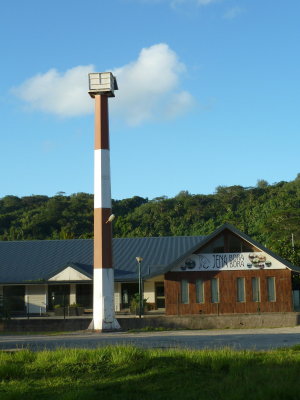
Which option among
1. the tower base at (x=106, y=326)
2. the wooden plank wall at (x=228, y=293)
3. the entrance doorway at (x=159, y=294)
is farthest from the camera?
the entrance doorway at (x=159, y=294)

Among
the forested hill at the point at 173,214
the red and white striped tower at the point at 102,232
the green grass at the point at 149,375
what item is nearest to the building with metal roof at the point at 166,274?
the red and white striped tower at the point at 102,232

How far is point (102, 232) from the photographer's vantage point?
25.9 m

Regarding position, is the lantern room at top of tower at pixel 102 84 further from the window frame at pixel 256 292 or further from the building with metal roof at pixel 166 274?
Result: the window frame at pixel 256 292

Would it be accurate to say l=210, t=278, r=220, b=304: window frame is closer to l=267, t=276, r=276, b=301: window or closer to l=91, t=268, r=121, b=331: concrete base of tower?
l=267, t=276, r=276, b=301: window

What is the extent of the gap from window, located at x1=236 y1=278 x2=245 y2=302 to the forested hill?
29.5 m

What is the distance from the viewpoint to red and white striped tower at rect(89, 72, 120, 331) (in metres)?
25.8

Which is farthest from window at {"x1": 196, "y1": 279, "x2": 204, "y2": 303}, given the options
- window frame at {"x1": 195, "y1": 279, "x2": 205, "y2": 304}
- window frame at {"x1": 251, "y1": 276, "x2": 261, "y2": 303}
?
window frame at {"x1": 251, "y1": 276, "x2": 261, "y2": 303}

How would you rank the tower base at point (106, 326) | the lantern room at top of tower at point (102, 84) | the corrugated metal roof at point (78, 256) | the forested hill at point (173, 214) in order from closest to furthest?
the tower base at point (106, 326) → the lantern room at top of tower at point (102, 84) → the corrugated metal roof at point (78, 256) → the forested hill at point (173, 214)

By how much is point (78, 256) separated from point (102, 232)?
13.4 meters

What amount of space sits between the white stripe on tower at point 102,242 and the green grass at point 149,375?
12.3 m

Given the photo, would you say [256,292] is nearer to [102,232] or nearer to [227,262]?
[227,262]

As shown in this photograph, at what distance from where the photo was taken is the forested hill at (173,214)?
69312mm

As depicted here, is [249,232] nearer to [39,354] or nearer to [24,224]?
[24,224]

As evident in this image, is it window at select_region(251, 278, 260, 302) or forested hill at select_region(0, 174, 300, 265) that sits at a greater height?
forested hill at select_region(0, 174, 300, 265)
